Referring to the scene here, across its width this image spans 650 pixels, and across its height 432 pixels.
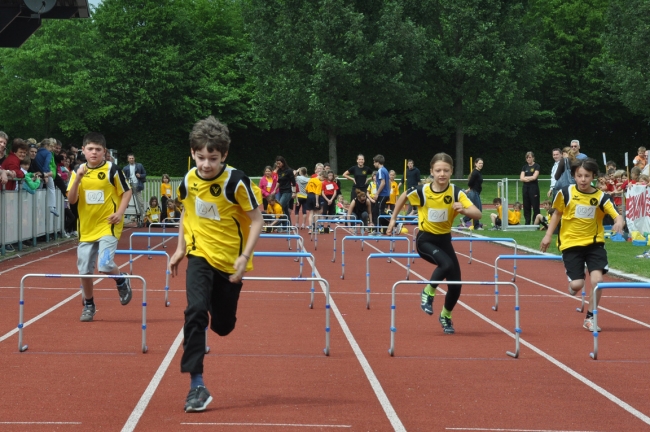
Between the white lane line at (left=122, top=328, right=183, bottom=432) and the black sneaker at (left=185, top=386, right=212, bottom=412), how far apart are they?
30 centimetres

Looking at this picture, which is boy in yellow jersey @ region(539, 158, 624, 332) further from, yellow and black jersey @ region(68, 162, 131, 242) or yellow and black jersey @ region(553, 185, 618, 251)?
yellow and black jersey @ region(68, 162, 131, 242)

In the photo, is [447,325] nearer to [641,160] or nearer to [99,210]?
[99,210]

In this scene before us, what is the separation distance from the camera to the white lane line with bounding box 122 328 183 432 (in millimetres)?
5836

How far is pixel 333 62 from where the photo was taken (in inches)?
1935

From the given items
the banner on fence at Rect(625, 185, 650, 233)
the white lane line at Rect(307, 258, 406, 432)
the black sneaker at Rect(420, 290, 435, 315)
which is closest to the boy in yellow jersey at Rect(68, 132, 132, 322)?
the white lane line at Rect(307, 258, 406, 432)

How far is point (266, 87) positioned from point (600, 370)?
1852 inches

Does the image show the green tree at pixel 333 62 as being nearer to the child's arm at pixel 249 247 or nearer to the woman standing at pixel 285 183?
the woman standing at pixel 285 183

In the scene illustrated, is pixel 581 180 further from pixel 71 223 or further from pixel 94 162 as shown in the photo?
pixel 71 223

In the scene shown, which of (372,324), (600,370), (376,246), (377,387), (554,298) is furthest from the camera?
(376,246)

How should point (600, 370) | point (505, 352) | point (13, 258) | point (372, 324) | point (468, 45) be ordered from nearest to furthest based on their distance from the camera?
point (600, 370) → point (505, 352) → point (372, 324) → point (13, 258) → point (468, 45)

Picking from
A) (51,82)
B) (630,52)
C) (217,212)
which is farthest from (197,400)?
(51,82)

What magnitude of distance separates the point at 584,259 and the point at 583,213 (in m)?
0.49

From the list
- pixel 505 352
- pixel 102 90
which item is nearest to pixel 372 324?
pixel 505 352

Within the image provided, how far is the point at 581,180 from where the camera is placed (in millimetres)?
9898
